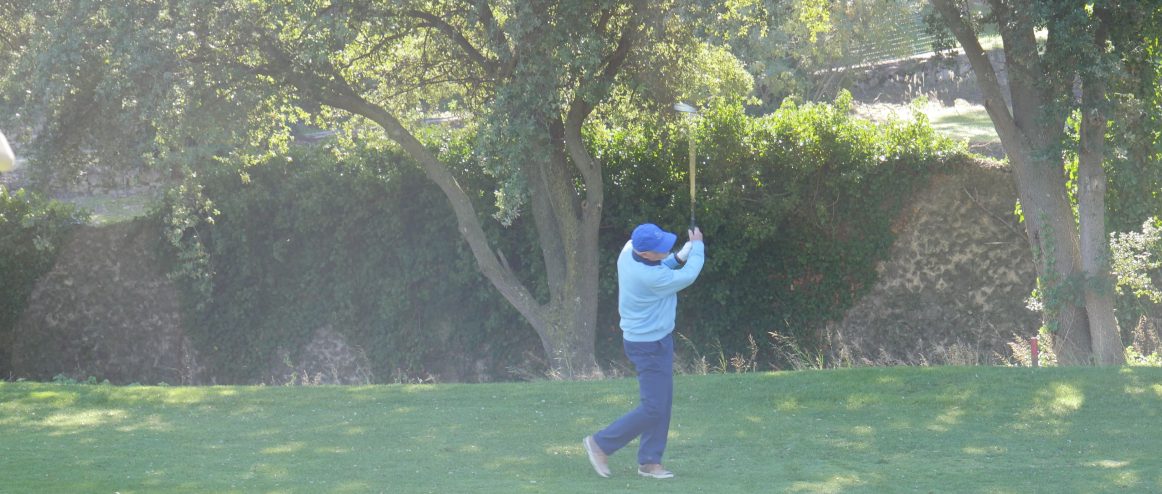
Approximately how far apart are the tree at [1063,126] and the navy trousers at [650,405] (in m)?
6.77

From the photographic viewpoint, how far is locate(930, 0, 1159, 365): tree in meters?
12.2

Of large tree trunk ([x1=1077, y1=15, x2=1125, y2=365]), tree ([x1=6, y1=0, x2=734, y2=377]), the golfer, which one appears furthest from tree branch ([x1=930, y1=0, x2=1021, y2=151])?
the golfer

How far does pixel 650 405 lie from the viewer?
302 inches

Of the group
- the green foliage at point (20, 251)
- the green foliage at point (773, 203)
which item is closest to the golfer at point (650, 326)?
the green foliage at point (773, 203)

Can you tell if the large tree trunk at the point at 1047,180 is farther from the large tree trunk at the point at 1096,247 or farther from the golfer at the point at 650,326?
the golfer at the point at 650,326

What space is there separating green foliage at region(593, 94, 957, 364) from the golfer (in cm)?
913

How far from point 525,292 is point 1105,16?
8.20 metres

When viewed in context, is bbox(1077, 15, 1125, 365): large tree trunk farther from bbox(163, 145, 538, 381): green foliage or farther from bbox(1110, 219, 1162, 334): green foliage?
bbox(163, 145, 538, 381): green foliage

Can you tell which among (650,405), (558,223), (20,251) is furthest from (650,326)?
(20,251)

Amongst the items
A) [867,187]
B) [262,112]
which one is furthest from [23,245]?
[867,187]

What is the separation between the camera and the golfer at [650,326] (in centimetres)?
758

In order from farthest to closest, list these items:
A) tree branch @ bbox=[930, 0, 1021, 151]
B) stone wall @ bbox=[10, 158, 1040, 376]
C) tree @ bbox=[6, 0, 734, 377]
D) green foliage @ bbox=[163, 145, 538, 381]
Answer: green foliage @ bbox=[163, 145, 538, 381] < stone wall @ bbox=[10, 158, 1040, 376] < tree @ bbox=[6, 0, 734, 377] < tree branch @ bbox=[930, 0, 1021, 151]

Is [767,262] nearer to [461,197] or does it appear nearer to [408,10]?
[461,197]

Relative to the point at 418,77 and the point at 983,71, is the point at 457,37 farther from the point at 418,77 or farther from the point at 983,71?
the point at 983,71
